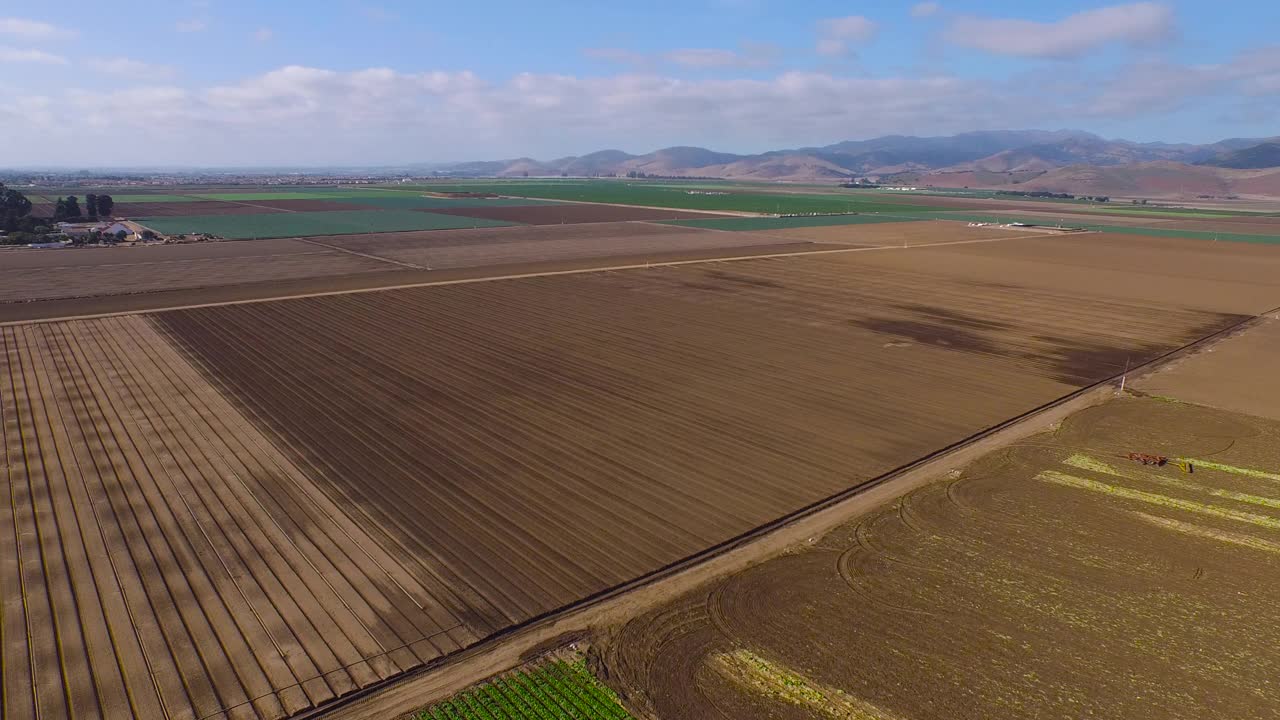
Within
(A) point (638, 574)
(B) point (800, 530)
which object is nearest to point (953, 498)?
(B) point (800, 530)

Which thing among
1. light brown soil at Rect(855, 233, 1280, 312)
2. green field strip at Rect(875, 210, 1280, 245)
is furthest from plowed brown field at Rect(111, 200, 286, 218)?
green field strip at Rect(875, 210, 1280, 245)

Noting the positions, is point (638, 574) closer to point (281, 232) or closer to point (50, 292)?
point (50, 292)

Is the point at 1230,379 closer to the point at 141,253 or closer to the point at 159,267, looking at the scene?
the point at 159,267

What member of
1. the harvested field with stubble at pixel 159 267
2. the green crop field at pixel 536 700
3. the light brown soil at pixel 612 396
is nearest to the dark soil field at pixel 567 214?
the harvested field with stubble at pixel 159 267

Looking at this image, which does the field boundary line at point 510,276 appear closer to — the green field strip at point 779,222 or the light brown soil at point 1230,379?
the green field strip at point 779,222

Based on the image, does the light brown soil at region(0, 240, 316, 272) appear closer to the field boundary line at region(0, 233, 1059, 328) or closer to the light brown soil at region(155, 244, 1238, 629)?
the field boundary line at region(0, 233, 1059, 328)
